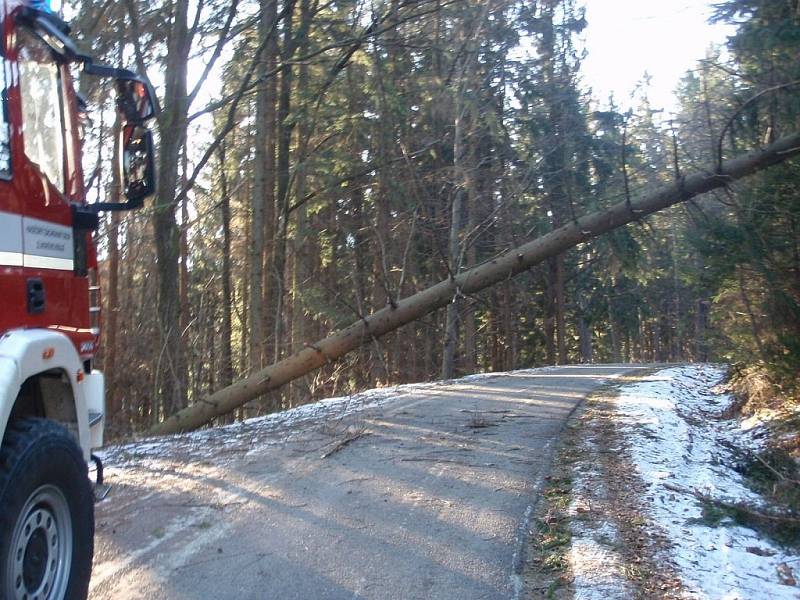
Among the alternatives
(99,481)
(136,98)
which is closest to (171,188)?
(136,98)

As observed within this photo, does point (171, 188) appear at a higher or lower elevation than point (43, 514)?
higher

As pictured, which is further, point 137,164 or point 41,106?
point 137,164

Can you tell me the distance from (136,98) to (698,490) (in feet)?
18.0

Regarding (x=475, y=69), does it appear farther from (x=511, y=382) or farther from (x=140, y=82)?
(x=140, y=82)

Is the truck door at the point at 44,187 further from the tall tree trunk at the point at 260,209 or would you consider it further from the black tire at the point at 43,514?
the tall tree trunk at the point at 260,209

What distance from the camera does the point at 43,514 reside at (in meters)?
3.73

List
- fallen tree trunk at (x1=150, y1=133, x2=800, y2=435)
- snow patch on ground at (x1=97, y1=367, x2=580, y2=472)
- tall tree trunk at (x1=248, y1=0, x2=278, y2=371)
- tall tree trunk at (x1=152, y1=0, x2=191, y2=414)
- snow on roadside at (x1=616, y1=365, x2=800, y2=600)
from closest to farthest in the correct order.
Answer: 1. snow on roadside at (x1=616, y1=365, x2=800, y2=600)
2. snow patch on ground at (x1=97, y1=367, x2=580, y2=472)
3. fallen tree trunk at (x1=150, y1=133, x2=800, y2=435)
4. tall tree trunk at (x1=152, y1=0, x2=191, y2=414)
5. tall tree trunk at (x1=248, y1=0, x2=278, y2=371)

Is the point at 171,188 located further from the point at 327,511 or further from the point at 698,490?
the point at 698,490

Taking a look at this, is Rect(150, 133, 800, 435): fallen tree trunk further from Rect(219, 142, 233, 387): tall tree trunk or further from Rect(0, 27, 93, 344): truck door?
Rect(0, 27, 93, 344): truck door

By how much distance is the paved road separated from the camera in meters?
4.71

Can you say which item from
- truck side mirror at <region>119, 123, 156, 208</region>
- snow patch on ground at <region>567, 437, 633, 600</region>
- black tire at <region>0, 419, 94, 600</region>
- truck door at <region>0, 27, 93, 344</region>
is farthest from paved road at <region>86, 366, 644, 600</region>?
truck side mirror at <region>119, 123, 156, 208</region>

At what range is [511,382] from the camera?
15.3 meters

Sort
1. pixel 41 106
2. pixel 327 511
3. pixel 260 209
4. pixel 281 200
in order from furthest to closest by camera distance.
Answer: pixel 281 200, pixel 260 209, pixel 327 511, pixel 41 106

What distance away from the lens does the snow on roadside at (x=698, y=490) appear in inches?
193
